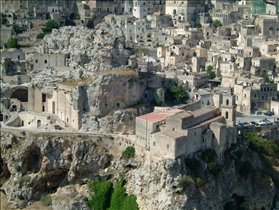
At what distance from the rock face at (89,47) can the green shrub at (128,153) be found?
7.53 metres

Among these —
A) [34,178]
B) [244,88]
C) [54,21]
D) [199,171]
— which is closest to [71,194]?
[34,178]

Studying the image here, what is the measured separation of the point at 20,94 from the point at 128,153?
44.6ft

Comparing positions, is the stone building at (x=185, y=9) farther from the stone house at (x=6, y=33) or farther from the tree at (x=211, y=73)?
the stone house at (x=6, y=33)

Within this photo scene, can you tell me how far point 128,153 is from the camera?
53.3 metres

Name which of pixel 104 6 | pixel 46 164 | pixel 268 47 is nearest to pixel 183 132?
pixel 46 164

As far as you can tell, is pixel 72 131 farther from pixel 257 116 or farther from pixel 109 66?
pixel 257 116

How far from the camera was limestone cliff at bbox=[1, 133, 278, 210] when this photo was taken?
5150 centimetres

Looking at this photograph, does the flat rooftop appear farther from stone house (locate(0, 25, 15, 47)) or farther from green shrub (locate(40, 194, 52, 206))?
stone house (locate(0, 25, 15, 47))

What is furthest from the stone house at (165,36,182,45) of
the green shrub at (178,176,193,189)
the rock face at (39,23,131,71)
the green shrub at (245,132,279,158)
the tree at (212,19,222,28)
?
the green shrub at (178,176,193,189)

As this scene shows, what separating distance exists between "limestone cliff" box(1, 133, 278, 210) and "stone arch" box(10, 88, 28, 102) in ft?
19.9

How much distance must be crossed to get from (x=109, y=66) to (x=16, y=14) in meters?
26.3

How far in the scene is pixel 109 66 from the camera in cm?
5831

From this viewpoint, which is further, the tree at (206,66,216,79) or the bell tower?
the tree at (206,66,216,79)

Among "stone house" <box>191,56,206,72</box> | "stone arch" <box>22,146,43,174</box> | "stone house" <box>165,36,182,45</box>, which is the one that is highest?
"stone house" <box>165,36,182,45</box>
